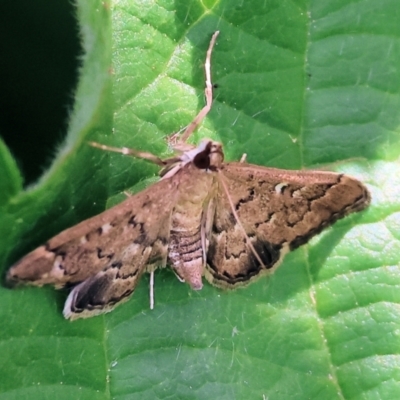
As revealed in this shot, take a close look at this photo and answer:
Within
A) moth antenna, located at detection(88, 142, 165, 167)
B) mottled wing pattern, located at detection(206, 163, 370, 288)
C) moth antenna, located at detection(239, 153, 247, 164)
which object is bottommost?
mottled wing pattern, located at detection(206, 163, 370, 288)

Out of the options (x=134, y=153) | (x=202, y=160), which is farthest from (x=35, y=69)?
(x=202, y=160)

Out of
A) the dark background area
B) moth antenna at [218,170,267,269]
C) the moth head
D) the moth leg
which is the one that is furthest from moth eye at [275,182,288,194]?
the dark background area

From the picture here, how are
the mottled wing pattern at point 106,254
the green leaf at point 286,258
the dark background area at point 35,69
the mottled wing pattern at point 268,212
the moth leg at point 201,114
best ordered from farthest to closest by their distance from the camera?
the dark background area at point 35,69, the mottled wing pattern at point 268,212, the moth leg at point 201,114, the green leaf at point 286,258, the mottled wing pattern at point 106,254

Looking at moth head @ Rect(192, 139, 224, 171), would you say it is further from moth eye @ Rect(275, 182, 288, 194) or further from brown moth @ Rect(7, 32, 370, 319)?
moth eye @ Rect(275, 182, 288, 194)

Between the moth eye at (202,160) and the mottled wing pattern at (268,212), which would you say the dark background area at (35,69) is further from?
the mottled wing pattern at (268,212)

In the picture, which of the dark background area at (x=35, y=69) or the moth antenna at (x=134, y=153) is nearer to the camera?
the moth antenna at (x=134, y=153)

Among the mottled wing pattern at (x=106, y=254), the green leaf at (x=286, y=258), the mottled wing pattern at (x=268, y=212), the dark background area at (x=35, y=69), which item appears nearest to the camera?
the mottled wing pattern at (x=106, y=254)

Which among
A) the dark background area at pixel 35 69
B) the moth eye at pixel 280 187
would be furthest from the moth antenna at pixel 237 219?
the dark background area at pixel 35 69
